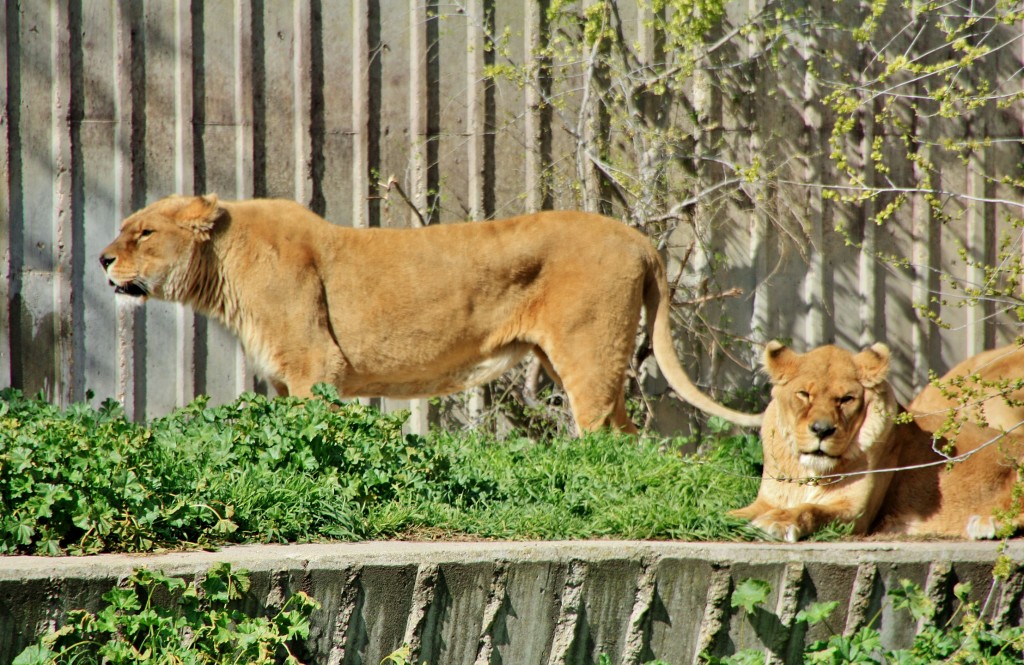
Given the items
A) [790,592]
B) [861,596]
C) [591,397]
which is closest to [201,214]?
[591,397]

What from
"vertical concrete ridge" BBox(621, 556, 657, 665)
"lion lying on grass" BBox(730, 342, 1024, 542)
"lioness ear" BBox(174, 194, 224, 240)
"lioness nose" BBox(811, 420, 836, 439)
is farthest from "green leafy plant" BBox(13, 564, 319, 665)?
"lioness ear" BBox(174, 194, 224, 240)

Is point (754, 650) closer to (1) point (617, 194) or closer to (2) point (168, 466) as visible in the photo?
(2) point (168, 466)

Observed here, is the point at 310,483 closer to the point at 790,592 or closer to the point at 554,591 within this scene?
the point at 554,591

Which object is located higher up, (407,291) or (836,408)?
(407,291)

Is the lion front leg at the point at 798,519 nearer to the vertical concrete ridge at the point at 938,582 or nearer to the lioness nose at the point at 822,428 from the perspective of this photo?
the lioness nose at the point at 822,428

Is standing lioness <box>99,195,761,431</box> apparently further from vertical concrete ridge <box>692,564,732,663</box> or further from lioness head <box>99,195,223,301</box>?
vertical concrete ridge <box>692,564,732,663</box>

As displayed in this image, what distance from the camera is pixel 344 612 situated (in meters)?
3.66

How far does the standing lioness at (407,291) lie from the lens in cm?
577

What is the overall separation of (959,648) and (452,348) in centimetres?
287

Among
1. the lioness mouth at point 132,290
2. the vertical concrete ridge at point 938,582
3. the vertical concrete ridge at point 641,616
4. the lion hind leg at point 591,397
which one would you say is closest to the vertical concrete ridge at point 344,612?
the vertical concrete ridge at point 641,616

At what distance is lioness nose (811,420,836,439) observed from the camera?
14.5ft

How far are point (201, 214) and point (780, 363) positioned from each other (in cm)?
284

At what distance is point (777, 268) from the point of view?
7293mm

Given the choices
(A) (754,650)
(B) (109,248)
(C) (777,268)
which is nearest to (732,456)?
(A) (754,650)
